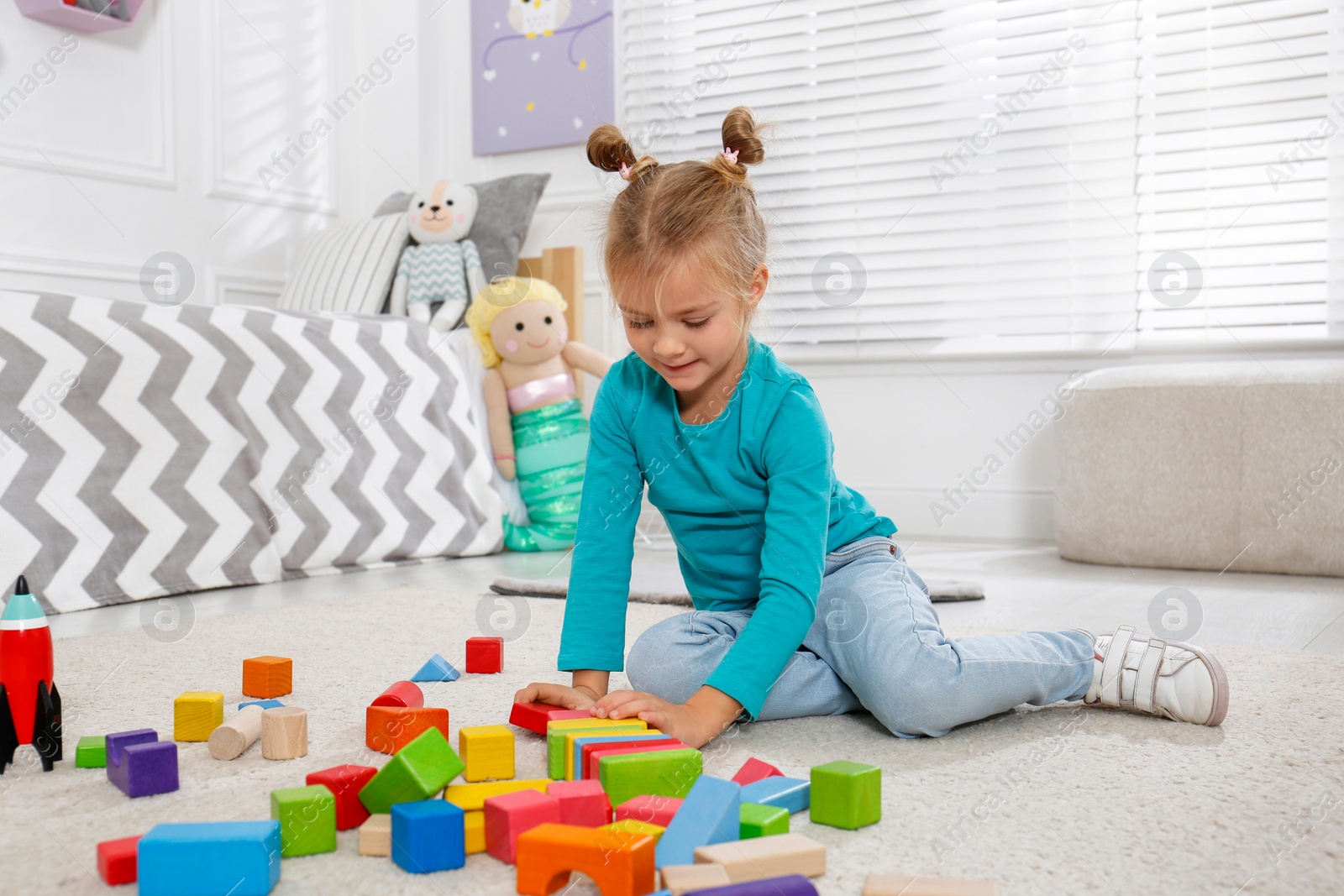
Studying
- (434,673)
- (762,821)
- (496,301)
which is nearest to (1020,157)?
(496,301)

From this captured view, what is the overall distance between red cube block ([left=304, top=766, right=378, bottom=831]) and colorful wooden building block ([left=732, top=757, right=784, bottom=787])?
250mm

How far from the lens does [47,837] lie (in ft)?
2.13

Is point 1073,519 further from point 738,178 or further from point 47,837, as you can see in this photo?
point 47,837

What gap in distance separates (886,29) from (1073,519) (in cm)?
127

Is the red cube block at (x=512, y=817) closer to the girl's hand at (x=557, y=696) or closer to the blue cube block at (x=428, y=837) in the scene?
the blue cube block at (x=428, y=837)

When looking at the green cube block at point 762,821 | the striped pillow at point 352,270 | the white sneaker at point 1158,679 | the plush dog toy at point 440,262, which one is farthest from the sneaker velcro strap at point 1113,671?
the striped pillow at point 352,270

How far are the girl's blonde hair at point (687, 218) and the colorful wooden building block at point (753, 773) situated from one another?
1.26 ft

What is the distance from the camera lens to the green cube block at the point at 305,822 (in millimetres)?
620

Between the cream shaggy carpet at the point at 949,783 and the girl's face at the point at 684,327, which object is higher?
the girl's face at the point at 684,327

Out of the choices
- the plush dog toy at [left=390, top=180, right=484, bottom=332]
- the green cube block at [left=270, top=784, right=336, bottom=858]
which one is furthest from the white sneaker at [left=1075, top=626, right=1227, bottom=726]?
the plush dog toy at [left=390, top=180, right=484, bottom=332]

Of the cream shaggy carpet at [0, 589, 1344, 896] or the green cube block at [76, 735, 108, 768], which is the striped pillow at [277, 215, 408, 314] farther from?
the green cube block at [76, 735, 108, 768]

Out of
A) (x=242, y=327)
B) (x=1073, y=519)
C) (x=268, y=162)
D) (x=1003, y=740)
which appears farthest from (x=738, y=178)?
(x=268, y=162)

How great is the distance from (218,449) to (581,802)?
1316 millimetres

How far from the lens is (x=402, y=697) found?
904mm
